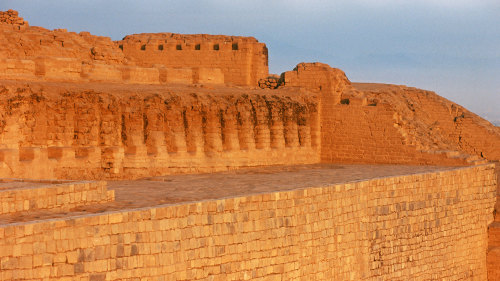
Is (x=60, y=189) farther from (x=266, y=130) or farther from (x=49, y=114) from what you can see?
(x=266, y=130)

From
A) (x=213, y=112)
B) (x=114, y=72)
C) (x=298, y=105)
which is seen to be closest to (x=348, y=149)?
(x=298, y=105)

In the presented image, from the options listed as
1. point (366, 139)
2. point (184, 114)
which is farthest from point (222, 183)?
point (366, 139)

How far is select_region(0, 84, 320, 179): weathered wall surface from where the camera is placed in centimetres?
1374

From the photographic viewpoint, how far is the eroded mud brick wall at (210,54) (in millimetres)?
21625

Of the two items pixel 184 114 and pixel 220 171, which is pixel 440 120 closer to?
pixel 220 171

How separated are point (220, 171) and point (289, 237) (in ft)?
17.1

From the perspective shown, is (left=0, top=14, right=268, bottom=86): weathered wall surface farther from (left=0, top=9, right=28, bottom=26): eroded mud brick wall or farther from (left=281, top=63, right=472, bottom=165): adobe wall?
(left=281, top=63, right=472, bottom=165): adobe wall

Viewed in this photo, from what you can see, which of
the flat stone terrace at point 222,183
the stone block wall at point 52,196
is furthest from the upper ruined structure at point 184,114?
the stone block wall at point 52,196

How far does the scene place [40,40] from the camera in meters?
19.2

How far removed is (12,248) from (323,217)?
5935 mm

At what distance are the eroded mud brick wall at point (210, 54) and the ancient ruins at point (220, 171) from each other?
0.05 metres

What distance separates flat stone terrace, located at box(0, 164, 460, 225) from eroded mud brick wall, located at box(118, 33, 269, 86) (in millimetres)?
4531

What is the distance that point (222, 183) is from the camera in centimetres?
1365

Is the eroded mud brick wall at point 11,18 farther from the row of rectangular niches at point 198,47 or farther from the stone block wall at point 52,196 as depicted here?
the stone block wall at point 52,196
